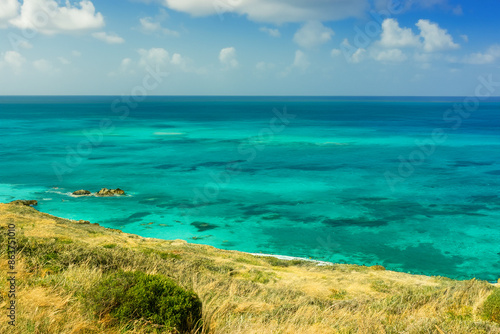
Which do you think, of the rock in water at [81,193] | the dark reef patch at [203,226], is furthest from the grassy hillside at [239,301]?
the rock in water at [81,193]

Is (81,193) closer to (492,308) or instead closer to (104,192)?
(104,192)

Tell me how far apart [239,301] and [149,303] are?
253 centimetres

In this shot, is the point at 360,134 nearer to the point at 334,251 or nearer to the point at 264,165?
the point at 264,165

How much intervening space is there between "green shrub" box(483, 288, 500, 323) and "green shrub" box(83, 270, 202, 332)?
20.2 feet

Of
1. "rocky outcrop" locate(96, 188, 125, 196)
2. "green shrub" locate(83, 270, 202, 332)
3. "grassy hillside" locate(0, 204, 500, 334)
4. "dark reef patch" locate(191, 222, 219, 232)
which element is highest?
"green shrub" locate(83, 270, 202, 332)

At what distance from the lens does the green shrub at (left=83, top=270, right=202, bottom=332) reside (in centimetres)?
661

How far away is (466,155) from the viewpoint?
2146 inches

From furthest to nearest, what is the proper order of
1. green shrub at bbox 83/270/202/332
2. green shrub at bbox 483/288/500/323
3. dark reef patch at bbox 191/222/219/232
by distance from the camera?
dark reef patch at bbox 191/222/219/232 < green shrub at bbox 483/288/500/323 < green shrub at bbox 83/270/202/332

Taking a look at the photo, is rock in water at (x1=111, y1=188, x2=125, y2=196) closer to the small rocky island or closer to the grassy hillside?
the small rocky island

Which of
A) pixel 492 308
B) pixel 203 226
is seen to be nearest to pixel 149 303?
pixel 492 308

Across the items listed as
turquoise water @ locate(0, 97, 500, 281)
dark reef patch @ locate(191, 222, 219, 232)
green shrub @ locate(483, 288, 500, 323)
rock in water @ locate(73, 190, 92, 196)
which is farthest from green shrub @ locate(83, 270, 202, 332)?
rock in water @ locate(73, 190, 92, 196)

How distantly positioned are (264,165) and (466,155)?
2789cm

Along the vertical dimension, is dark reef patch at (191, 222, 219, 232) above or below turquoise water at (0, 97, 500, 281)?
below

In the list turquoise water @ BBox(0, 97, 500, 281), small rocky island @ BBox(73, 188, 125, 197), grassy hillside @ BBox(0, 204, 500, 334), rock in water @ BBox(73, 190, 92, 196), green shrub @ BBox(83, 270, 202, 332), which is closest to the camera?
grassy hillside @ BBox(0, 204, 500, 334)
